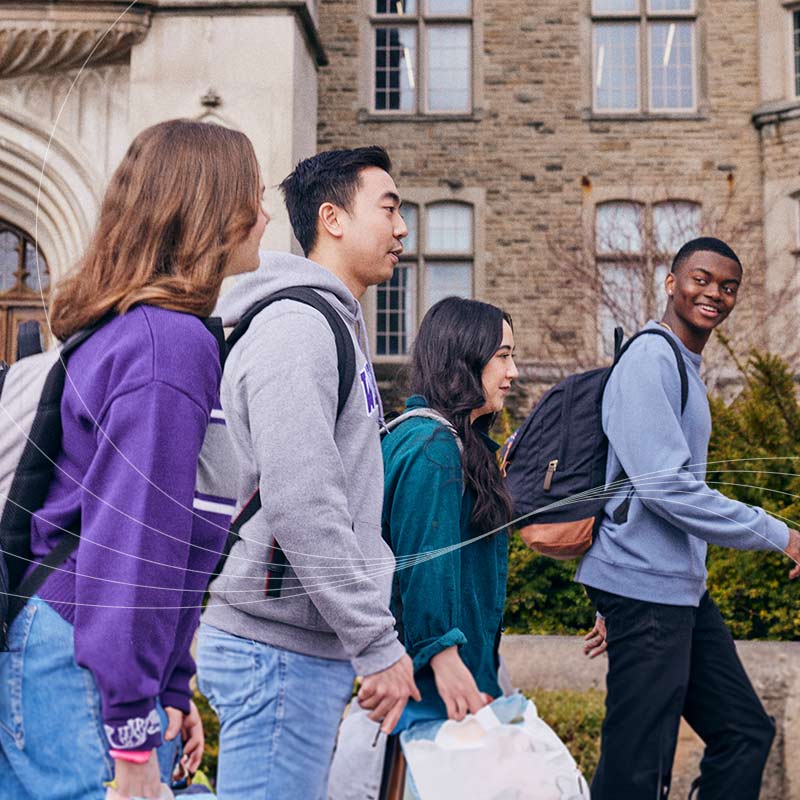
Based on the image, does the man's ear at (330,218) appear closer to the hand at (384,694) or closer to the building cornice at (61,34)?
the hand at (384,694)

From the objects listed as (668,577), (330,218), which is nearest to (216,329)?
(330,218)

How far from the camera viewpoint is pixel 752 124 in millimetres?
16109

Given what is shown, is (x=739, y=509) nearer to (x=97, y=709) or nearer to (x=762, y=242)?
(x=97, y=709)

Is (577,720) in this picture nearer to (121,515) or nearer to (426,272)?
(121,515)

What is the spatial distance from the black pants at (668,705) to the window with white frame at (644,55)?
1388cm

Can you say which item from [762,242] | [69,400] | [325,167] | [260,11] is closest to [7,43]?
[260,11]

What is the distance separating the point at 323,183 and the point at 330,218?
77 mm

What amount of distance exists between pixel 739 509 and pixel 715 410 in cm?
286

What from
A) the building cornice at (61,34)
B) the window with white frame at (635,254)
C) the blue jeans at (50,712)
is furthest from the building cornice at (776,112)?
the blue jeans at (50,712)

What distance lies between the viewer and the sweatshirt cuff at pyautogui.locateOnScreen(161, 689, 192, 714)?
1.85 meters

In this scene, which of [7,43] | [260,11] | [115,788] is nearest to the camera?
[115,788]

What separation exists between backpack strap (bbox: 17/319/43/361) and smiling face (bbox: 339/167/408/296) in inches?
32.8

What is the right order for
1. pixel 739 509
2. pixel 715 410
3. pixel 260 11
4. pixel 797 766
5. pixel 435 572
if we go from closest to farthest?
1. pixel 435 572
2. pixel 739 509
3. pixel 797 766
4. pixel 715 410
5. pixel 260 11

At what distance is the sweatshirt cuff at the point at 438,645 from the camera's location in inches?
96.7
